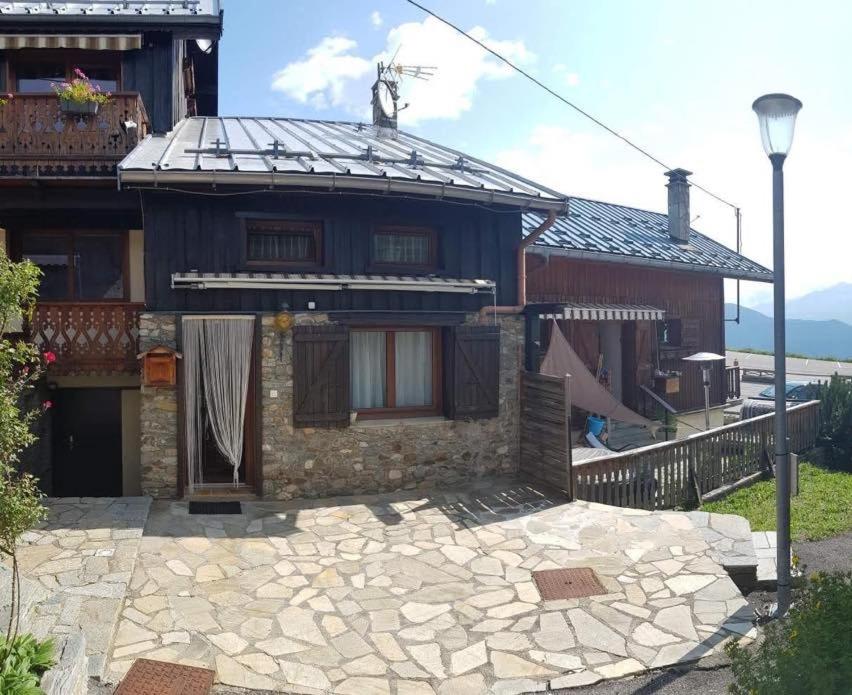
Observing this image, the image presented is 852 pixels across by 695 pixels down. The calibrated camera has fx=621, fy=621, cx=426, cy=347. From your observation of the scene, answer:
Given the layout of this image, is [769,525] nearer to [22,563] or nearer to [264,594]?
[264,594]

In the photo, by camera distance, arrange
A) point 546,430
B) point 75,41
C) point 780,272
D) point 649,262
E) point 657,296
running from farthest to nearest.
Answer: point 657,296 → point 649,262 → point 75,41 → point 546,430 → point 780,272

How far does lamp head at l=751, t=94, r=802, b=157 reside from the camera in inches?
221

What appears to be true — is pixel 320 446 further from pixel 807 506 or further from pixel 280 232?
pixel 807 506

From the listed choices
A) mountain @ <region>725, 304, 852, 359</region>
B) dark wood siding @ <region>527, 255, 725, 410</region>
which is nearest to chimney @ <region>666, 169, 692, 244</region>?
dark wood siding @ <region>527, 255, 725, 410</region>

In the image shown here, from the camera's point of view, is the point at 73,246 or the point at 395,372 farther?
the point at 73,246

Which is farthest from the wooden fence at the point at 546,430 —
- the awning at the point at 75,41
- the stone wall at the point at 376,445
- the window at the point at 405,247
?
the awning at the point at 75,41

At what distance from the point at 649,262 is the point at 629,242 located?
1.17 metres

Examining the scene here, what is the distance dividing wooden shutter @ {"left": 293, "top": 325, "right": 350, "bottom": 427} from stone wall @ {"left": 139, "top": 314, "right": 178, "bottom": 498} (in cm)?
172

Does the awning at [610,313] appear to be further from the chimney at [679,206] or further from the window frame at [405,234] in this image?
the chimney at [679,206]

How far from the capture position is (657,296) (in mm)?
15969

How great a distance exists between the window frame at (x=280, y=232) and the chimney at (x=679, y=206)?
1249cm

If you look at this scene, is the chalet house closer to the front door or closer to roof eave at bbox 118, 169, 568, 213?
roof eave at bbox 118, 169, 568, 213

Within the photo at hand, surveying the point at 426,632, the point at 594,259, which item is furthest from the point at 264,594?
the point at 594,259

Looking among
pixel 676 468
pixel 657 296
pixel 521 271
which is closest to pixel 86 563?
pixel 521 271
